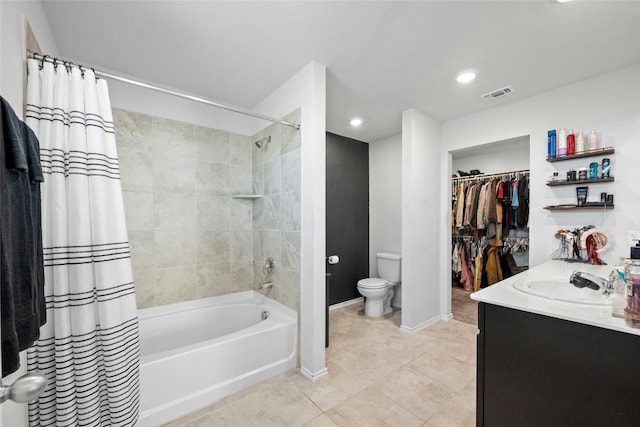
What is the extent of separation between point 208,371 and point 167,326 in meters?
0.74

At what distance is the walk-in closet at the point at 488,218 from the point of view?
3730 mm

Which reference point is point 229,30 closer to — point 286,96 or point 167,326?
point 286,96

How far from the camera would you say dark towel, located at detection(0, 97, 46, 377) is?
63 centimetres

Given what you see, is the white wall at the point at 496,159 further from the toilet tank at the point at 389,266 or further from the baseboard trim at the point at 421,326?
the baseboard trim at the point at 421,326

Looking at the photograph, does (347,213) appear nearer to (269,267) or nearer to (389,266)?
(389,266)

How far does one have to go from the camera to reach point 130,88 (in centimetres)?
223

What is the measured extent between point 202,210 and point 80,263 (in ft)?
→ 4.79

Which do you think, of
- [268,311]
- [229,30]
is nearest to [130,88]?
[229,30]

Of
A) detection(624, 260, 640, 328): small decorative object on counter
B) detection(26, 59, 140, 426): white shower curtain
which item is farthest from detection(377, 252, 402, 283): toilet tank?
detection(26, 59, 140, 426): white shower curtain

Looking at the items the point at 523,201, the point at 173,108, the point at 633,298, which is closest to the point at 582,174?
the point at 523,201

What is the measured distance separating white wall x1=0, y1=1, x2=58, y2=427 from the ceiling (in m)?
0.45

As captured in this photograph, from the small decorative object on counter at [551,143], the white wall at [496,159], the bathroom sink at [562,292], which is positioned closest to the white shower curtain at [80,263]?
the bathroom sink at [562,292]

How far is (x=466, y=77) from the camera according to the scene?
2203 millimetres

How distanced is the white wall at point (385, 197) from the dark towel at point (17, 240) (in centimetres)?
340
